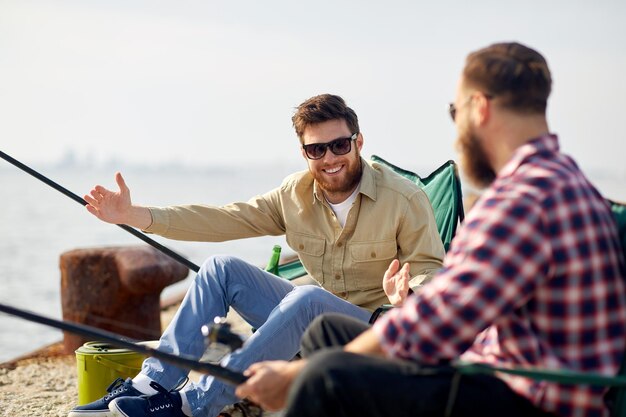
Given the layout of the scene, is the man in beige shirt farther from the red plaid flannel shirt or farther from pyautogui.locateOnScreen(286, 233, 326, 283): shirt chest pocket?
the red plaid flannel shirt

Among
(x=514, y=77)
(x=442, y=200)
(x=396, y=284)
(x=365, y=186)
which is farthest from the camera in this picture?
(x=442, y=200)

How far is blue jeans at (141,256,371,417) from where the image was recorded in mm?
3973

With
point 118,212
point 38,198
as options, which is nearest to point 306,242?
point 118,212

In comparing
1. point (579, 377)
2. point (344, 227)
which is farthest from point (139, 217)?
point (579, 377)

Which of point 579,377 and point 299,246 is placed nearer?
point 579,377

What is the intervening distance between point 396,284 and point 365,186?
83 centimetres

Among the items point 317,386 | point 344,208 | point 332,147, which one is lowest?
point 317,386

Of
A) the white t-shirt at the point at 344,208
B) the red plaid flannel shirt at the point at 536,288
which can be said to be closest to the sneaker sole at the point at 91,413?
the white t-shirt at the point at 344,208

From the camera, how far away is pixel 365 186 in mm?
4629

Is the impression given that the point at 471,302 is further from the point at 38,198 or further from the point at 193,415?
the point at 38,198

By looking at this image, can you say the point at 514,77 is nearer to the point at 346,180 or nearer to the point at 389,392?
the point at 389,392

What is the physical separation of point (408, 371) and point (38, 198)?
46717 millimetres

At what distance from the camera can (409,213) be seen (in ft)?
14.8

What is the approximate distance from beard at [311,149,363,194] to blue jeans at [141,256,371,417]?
1.69 feet
